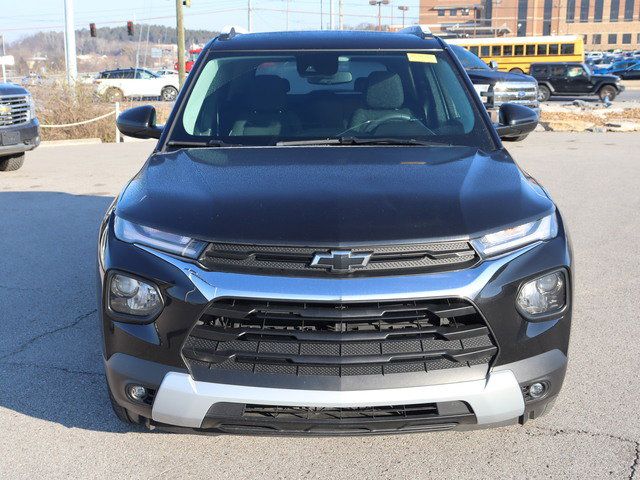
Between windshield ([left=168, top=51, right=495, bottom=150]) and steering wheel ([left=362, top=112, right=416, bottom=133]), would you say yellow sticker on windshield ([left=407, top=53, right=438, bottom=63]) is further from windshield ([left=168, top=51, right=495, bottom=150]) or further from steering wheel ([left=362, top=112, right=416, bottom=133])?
steering wheel ([left=362, top=112, right=416, bottom=133])

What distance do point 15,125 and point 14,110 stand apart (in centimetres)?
27

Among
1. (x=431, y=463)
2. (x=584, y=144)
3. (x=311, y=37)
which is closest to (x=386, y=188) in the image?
(x=431, y=463)

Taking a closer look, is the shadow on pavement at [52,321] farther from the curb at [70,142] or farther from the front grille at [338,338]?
the curb at [70,142]

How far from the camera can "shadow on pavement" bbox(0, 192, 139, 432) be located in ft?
13.0

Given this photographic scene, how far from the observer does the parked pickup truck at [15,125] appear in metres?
11.7

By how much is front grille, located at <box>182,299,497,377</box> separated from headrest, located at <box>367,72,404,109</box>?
1.94m

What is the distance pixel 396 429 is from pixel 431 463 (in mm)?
509

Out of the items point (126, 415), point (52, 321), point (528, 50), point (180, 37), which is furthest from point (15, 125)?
point (528, 50)

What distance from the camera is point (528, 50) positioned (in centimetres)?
4656

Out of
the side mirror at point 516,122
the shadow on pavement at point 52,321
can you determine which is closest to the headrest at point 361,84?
the side mirror at point 516,122

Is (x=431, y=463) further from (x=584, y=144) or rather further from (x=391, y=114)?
(x=584, y=144)

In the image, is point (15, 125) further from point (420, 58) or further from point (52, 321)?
point (420, 58)

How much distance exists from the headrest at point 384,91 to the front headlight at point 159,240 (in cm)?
187

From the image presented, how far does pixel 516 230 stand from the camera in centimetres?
306
